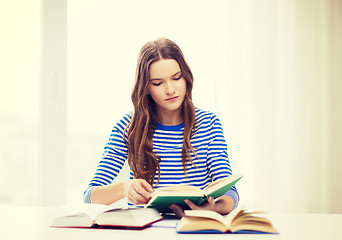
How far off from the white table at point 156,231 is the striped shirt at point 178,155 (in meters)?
0.41

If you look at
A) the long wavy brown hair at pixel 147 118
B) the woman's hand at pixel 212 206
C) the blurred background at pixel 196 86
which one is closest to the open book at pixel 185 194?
the woman's hand at pixel 212 206

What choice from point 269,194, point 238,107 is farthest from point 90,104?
point 269,194

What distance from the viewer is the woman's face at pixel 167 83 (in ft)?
4.49

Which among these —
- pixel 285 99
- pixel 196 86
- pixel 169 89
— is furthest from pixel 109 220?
pixel 285 99

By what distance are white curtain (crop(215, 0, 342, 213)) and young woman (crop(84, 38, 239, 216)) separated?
0.73 metres

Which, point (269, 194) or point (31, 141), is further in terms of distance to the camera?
point (31, 141)

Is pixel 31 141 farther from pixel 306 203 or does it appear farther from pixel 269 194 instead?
pixel 306 203

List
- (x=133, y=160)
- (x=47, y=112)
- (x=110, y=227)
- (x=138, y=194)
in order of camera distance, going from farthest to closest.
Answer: (x=47, y=112) < (x=133, y=160) < (x=138, y=194) < (x=110, y=227)

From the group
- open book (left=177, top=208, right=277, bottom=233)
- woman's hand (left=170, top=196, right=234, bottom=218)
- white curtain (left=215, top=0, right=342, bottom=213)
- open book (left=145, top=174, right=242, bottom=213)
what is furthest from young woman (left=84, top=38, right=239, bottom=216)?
white curtain (left=215, top=0, right=342, bottom=213)

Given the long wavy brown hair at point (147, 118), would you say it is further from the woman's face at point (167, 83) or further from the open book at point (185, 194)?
the open book at point (185, 194)

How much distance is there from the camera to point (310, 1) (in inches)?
88.6

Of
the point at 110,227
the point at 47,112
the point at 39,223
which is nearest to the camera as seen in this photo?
the point at 110,227

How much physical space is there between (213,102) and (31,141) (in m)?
1.24

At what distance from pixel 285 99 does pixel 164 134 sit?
1.04m
